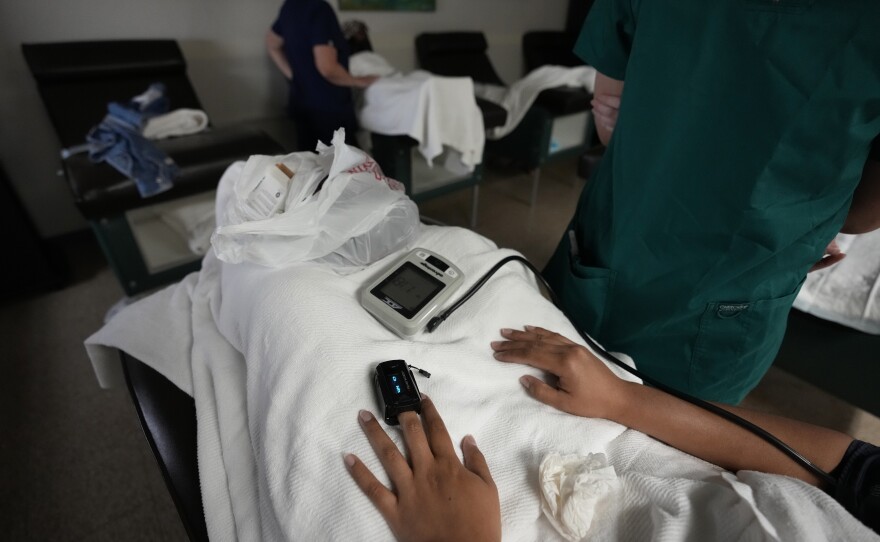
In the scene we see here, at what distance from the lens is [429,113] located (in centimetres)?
153

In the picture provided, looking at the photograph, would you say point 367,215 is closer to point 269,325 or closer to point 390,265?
point 390,265

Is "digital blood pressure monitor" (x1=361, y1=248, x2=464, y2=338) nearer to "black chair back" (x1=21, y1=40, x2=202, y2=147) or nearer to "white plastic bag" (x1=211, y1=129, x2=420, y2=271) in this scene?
"white plastic bag" (x1=211, y1=129, x2=420, y2=271)

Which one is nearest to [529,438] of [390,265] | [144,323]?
[390,265]

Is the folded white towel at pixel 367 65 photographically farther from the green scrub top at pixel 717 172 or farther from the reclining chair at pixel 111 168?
the green scrub top at pixel 717 172

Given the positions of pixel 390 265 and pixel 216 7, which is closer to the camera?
pixel 390 265

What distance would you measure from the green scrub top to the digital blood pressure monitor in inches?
9.5

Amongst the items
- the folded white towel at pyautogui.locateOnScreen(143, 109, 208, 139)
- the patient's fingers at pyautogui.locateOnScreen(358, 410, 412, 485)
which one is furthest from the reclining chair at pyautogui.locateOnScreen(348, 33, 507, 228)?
the patient's fingers at pyautogui.locateOnScreen(358, 410, 412, 485)

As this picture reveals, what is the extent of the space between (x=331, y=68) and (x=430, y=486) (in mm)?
1605

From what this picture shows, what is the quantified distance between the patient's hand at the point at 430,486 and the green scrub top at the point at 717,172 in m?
0.38

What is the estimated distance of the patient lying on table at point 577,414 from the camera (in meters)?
0.34

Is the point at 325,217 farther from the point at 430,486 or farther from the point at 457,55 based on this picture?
the point at 457,55

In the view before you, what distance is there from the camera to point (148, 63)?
1660mm

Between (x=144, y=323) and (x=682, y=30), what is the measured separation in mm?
846

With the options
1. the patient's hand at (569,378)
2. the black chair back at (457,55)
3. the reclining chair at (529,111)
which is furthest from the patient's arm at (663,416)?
the black chair back at (457,55)
